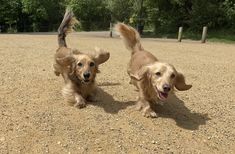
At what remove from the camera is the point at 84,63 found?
6.21 m

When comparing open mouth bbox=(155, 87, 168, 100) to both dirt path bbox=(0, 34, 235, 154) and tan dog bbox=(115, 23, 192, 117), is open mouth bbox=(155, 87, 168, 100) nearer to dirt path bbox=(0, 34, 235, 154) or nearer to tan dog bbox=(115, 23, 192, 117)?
tan dog bbox=(115, 23, 192, 117)

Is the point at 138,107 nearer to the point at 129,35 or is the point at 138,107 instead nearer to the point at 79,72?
the point at 79,72

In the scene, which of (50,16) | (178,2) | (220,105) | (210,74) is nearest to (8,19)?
(50,16)

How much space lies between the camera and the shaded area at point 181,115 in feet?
19.8

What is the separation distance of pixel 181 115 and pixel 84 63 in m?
1.72

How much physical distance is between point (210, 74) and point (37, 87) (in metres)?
4.54

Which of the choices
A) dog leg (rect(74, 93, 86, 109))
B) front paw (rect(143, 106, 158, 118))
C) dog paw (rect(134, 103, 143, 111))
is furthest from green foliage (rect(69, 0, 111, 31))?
front paw (rect(143, 106, 158, 118))

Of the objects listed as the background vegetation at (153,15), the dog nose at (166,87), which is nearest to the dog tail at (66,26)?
the dog nose at (166,87)

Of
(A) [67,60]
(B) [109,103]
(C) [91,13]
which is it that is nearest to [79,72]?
(A) [67,60]

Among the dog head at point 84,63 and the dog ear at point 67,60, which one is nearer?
the dog head at point 84,63

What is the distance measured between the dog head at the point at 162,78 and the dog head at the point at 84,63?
27.6 inches

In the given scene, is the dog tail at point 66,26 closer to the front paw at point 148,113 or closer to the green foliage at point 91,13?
the front paw at point 148,113

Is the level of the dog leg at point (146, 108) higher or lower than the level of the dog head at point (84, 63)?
lower

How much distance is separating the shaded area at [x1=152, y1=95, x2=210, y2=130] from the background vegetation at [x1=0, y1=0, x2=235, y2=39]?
23296 mm
